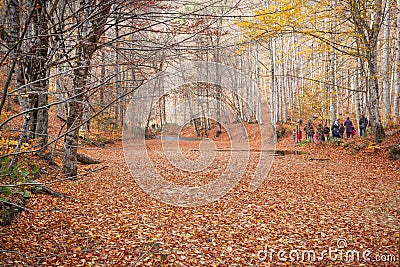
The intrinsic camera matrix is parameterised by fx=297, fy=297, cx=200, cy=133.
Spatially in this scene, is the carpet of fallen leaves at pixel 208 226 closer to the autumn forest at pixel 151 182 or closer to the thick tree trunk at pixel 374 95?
the autumn forest at pixel 151 182

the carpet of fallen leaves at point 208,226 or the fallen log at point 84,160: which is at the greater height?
the fallen log at point 84,160

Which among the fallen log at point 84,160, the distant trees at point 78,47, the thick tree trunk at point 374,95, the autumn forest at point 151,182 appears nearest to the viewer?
the distant trees at point 78,47

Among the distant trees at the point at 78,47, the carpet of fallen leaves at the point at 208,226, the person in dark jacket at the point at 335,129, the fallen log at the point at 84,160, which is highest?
the distant trees at the point at 78,47

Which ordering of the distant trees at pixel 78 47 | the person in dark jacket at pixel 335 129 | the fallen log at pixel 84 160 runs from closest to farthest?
the distant trees at pixel 78 47
the fallen log at pixel 84 160
the person in dark jacket at pixel 335 129

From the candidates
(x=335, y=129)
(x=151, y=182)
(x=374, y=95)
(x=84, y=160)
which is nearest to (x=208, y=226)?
(x=151, y=182)

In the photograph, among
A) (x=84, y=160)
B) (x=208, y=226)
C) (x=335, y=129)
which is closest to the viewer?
(x=208, y=226)

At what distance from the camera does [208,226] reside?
5.47m

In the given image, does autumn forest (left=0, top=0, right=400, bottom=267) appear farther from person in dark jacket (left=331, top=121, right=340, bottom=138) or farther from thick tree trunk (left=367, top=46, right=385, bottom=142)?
person in dark jacket (left=331, top=121, right=340, bottom=138)

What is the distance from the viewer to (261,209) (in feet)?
21.1

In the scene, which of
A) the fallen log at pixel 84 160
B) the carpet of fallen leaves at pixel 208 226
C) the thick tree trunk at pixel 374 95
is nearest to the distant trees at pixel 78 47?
the carpet of fallen leaves at pixel 208 226

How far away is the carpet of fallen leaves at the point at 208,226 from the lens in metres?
4.13

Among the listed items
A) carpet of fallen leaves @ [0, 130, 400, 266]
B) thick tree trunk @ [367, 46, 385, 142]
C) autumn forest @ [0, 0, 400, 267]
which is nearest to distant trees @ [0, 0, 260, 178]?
autumn forest @ [0, 0, 400, 267]

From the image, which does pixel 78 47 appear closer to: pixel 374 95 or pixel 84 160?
pixel 84 160

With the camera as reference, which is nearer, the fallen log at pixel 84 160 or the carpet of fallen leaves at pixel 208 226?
the carpet of fallen leaves at pixel 208 226
